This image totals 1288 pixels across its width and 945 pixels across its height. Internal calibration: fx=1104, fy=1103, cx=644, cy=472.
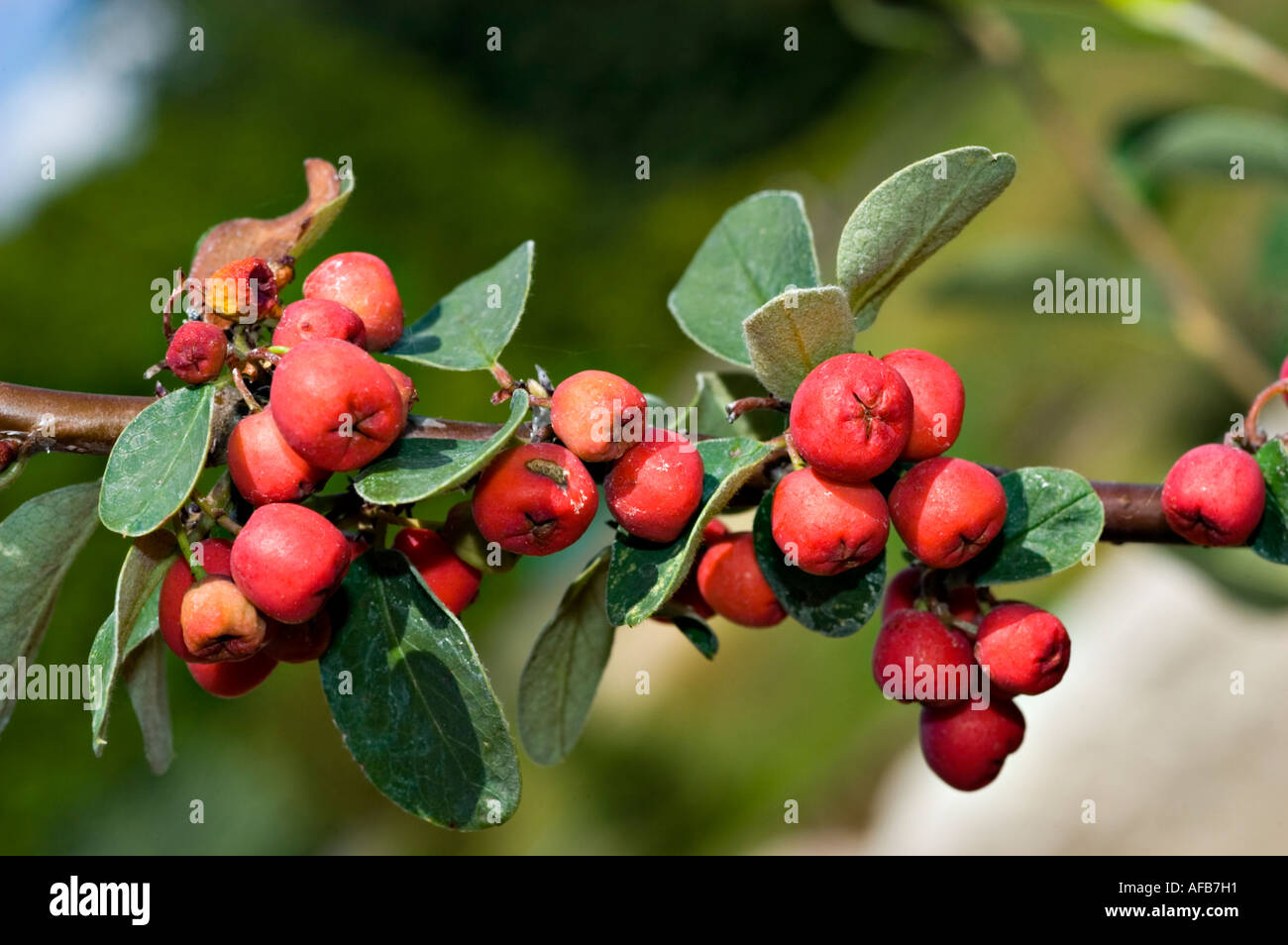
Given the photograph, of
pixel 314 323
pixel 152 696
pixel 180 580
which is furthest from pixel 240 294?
pixel 152 696

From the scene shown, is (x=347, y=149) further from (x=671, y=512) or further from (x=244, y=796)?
(x=671, y=512)

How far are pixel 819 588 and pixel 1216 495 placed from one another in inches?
8.4

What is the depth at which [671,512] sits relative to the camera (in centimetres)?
54

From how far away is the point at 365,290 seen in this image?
626 millimetres

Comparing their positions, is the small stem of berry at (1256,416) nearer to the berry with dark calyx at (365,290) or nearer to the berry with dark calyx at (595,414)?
the berry with dark calyx at (595,414)

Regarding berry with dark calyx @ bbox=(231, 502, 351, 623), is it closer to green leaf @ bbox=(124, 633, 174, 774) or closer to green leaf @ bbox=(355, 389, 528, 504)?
green leaf @ bbox=(355, 389, 528, 504)

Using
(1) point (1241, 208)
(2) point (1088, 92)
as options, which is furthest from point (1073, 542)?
(2) point (1088, 92)

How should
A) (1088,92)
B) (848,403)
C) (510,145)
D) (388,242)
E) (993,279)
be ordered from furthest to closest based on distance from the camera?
(510,145) < (388,242) < (1088,92) < (993,279) < (848,403)

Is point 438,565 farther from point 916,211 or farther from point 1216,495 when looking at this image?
point 1216,495

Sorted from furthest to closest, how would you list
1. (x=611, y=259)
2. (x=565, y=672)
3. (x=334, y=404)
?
1. (x=611, y=259)
2. (x=565, y=672)
3. (x=334, y=404)

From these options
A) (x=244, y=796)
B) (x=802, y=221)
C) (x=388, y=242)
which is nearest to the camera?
(x=802, y=221)

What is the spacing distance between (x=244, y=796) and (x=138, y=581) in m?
2.82

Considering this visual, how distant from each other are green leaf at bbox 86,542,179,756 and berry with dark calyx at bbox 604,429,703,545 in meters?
0.24

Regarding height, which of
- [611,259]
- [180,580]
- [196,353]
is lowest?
[180,580]
